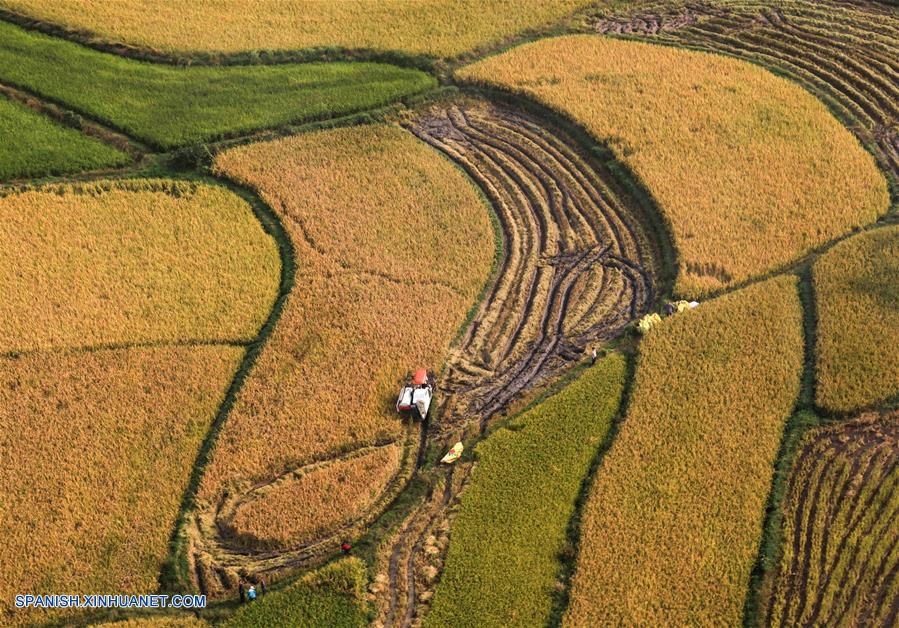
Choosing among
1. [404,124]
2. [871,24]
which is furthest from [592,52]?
[871,24]

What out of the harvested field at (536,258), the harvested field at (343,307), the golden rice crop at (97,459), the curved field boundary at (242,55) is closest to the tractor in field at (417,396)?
the harvested field at (343,307)

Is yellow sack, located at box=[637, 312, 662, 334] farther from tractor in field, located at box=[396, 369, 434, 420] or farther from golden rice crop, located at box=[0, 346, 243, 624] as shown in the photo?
golden rice crop, located at box=[0, 346, 243, 624]

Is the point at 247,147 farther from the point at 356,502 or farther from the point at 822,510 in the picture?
the point at 822,510

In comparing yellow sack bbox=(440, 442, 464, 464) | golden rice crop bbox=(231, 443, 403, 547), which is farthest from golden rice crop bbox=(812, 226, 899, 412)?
golden rice crop bbox=(231, 443, 403, 547)

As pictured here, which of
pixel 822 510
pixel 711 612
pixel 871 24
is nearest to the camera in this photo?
pixel 711 612

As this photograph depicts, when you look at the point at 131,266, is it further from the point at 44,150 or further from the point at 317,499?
the point at 317,499
